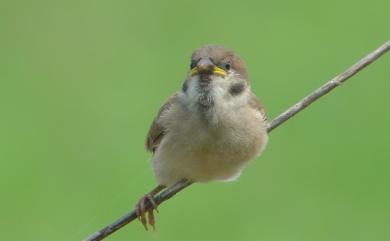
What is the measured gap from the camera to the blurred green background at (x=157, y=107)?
27.2 feet

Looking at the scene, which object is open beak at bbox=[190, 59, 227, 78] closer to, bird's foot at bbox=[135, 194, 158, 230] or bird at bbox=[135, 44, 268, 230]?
bird at bbox=[135, 44, 268, 230]

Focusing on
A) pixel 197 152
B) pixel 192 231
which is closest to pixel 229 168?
pixel 197 152

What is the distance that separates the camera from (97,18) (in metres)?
11.6

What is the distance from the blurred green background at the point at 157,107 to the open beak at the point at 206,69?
8.86 feet

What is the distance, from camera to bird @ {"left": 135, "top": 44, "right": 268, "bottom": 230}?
18.1 feet

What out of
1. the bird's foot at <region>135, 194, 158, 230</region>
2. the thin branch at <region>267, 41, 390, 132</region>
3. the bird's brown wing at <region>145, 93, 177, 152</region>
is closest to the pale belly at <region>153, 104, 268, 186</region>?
the bird's brown wing at <region>145, 93, 177, 152</region>

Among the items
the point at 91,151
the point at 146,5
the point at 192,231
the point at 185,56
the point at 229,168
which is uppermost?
the point at 146,5

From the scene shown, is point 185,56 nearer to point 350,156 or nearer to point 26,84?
point 26,84

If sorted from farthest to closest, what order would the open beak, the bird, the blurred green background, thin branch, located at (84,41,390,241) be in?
1. the blurred green background
2. the bird
3. the open beak
4. thin branch, located at (84,41,390,241)

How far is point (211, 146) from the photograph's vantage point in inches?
222

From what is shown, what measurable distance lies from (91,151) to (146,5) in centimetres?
268

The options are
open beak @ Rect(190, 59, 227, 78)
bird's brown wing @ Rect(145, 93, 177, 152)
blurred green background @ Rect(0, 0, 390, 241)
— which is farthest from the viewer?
blurred green background @ Rect(0, 0, 390, 241)

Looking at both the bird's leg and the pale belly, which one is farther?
the bird's leg

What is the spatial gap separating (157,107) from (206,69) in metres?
4.02
